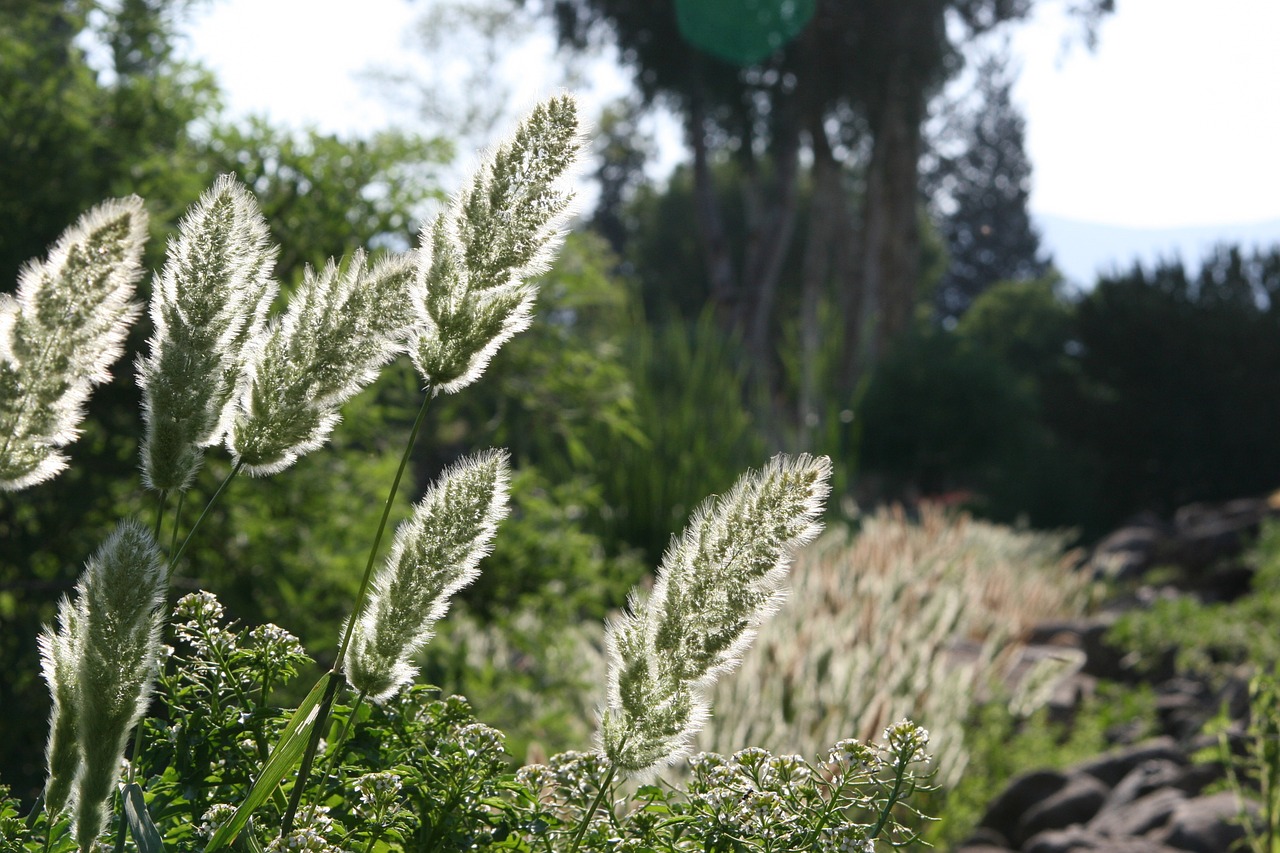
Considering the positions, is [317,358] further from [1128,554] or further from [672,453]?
[1128,554]

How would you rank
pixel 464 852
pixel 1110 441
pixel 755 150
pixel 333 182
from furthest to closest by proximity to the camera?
pixel 755 150, pixel 1110 441, pixel 333 182, pixel 464 852

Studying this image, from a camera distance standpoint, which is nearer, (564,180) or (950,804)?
(564,180)

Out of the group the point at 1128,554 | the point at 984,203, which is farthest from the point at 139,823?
the point at 984,203

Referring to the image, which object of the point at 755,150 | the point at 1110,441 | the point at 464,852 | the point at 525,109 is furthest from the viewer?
the point at 755,150

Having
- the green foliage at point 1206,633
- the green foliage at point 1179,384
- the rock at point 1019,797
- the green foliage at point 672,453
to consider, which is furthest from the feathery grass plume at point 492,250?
the green foliage at point 1179,384

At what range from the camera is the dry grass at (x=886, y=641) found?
174 inches

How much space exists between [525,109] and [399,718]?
0.67m

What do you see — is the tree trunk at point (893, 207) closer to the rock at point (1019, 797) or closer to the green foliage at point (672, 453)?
the green foliage at point (672, 453)

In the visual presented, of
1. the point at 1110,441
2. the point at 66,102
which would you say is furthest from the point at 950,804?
the point at 1110,441

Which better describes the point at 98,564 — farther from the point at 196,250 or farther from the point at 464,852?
the point at 464,852

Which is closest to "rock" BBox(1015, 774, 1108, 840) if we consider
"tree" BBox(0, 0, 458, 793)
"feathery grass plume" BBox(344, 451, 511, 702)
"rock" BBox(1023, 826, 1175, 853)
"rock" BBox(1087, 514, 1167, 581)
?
"rock" BBox(1023, 826, 1175, 853)

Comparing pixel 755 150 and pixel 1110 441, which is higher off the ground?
pixel 755 150

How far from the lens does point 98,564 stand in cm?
93

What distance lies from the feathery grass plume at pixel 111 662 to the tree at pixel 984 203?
1575 inches
